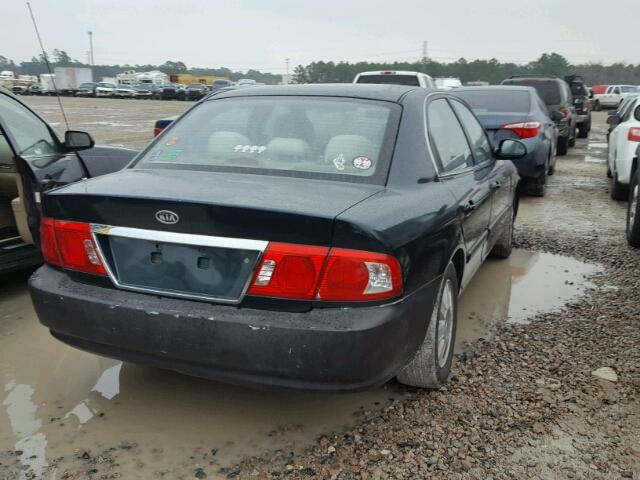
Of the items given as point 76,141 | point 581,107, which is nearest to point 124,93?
point 581,107

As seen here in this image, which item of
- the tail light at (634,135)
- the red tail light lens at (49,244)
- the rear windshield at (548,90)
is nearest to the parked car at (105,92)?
the rear windshield at (548,90)

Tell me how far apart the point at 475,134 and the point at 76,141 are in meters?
2.93

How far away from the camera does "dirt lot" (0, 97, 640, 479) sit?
2.55m

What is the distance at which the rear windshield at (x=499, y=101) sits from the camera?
827 centimetres

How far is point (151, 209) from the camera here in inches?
96.7

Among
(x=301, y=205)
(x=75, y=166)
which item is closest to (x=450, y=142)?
(x=301, y=205)

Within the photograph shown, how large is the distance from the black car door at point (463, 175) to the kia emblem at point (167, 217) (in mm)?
1402

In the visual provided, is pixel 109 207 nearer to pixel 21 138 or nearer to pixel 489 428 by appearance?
pixel 489 428

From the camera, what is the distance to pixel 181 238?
2.41m

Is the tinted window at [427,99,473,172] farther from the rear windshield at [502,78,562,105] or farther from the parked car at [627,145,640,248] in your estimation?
the rear windshield at [502,78,562,105]

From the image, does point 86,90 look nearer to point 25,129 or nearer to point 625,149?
point 625,149

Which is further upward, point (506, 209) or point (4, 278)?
point (506, 209)

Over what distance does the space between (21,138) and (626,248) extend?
546 centimetres

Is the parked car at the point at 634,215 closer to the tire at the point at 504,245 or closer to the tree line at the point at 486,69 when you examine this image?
the tire at the point at 504,245
